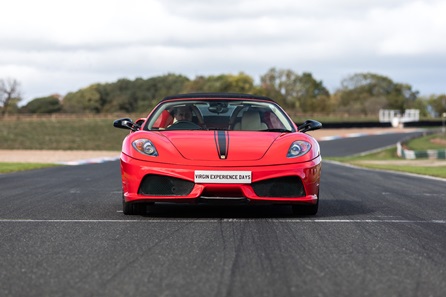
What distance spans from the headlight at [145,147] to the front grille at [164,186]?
0.24 m

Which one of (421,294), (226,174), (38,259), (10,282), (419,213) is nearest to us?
(421,294)

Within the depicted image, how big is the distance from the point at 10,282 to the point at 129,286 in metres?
0.67

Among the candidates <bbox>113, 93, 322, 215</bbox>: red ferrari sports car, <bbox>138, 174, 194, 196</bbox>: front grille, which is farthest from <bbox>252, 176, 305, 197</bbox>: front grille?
<bbox>138, 174, 194, 196</bbox>: front grille

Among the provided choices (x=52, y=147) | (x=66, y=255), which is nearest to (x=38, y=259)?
(x=66, y=255)

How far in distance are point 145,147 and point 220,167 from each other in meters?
0.84

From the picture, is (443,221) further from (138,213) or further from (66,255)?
(66,255)

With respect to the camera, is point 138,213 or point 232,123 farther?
point 232,123

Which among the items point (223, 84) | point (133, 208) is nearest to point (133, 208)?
point (133, 208)

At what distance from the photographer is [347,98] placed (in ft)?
513

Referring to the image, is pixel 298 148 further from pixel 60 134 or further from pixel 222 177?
pixel 60 134

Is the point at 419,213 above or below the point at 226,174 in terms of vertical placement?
below

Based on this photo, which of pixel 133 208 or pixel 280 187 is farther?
pixel 133 208

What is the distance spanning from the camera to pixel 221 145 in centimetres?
735

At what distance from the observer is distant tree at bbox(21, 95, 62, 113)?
460 ft
